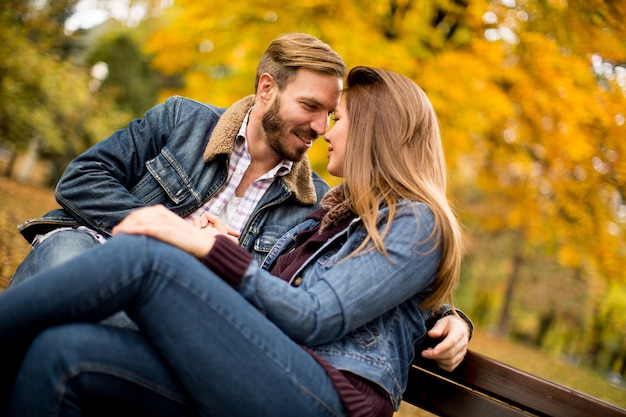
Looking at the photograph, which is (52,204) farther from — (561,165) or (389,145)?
(389,145)

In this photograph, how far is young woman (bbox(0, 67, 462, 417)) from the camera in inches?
59.3

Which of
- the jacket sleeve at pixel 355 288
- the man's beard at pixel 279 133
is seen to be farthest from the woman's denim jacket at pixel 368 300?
the man's beard at pixel 279 133

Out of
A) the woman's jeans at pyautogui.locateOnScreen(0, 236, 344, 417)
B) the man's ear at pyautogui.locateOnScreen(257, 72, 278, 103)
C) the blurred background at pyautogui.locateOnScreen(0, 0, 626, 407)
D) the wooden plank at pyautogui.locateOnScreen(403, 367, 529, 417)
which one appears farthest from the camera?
the blurred background at pyautogui.locateOnScreen(0, 0, 626, 407)

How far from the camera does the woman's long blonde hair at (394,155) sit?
1973 millimetres

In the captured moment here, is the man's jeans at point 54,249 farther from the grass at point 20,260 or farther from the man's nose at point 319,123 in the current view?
the grass at point 20,260

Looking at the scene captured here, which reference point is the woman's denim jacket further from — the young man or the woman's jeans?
the young man

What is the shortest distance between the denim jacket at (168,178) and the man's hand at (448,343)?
1053 millimetres

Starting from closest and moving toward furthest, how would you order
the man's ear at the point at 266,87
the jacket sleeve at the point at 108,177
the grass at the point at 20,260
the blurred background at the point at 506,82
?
the jacket sleeve at the point at 108,177 → the man's ear at the point at 266,87 → the grass at the point at 20,260 → the blurred background at the point at 506,82

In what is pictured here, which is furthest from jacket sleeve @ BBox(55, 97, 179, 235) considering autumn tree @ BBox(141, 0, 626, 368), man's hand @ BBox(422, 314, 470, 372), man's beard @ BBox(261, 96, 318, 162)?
autumn tree @ BBox(141, 0, 626, 368)

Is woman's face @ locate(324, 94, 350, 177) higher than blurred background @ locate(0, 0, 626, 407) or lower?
higher

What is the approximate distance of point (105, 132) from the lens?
1709cm

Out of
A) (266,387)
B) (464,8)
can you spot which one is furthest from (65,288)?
(464,8)

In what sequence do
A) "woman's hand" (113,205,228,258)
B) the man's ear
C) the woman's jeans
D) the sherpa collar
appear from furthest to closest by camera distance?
the man's ear
the sherpa collar
"woman's hand" (113,205,228,258)
the woman's jeans

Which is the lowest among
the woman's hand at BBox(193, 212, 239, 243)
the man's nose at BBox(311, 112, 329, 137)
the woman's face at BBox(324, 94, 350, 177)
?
the woman's hand at BBox(193, 212, 239, 243)
